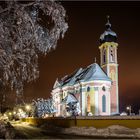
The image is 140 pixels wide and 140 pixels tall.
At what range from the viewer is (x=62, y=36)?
15297 mm

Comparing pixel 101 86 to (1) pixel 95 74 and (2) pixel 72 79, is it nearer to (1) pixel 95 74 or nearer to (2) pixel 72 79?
(1) pixel 95 74

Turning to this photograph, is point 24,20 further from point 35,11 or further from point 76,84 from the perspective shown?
point 76,84

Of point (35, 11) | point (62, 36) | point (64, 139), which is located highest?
point (35, 11)

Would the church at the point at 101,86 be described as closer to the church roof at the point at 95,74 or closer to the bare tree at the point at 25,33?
the church roof at the point at 95,74

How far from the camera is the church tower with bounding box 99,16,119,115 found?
68.6 metres

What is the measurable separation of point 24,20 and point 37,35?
3.41 ft

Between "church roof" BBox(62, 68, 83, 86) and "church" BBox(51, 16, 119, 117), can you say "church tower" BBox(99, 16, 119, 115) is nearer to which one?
"church" BBox(51, 16, 119, 117)

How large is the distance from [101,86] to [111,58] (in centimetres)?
838

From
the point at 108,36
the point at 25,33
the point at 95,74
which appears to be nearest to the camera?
the point at 25,33

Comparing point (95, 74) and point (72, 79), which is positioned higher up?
point (95, 74)

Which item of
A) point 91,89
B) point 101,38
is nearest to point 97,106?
point 91,89

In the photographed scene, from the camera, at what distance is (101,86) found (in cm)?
6438

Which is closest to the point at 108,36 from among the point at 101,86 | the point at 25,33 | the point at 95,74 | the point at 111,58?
the point at 111,58

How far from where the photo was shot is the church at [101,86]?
63938 mm
